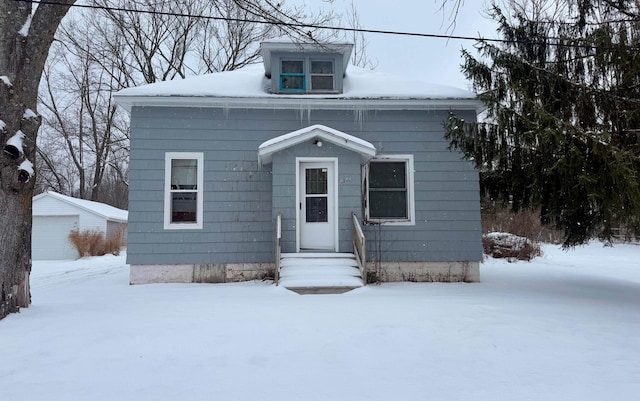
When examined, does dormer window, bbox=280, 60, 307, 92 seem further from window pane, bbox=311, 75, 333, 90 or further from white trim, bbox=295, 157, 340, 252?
white trim, bbox=295, 157, 340, 252

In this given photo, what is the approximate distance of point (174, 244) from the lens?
840 cm

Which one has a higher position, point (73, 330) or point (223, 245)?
point (223, 245)

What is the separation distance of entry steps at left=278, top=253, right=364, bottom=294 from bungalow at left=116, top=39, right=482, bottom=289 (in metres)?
0.25

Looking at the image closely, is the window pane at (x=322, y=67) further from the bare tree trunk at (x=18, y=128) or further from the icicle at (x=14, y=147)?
the icicle at (x=14, y=147)

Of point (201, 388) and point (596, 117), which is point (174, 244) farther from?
point (596, 117)

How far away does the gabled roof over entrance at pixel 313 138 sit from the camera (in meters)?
7.95

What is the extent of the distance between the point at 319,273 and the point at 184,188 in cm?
340

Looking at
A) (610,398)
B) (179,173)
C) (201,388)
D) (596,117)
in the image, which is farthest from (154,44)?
(610,398)

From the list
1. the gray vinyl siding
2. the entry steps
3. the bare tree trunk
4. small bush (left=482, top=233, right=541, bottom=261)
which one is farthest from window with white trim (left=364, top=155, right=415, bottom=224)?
small bush (left=482, top=233, right=541, bottom=261)

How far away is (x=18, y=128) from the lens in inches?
204

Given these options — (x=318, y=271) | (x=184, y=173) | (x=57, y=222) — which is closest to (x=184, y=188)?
(x=184, y=173)

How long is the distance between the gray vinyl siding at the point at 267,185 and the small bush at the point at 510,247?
7356mm

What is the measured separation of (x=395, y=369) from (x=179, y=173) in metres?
6.58

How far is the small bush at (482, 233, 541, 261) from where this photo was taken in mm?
15008
